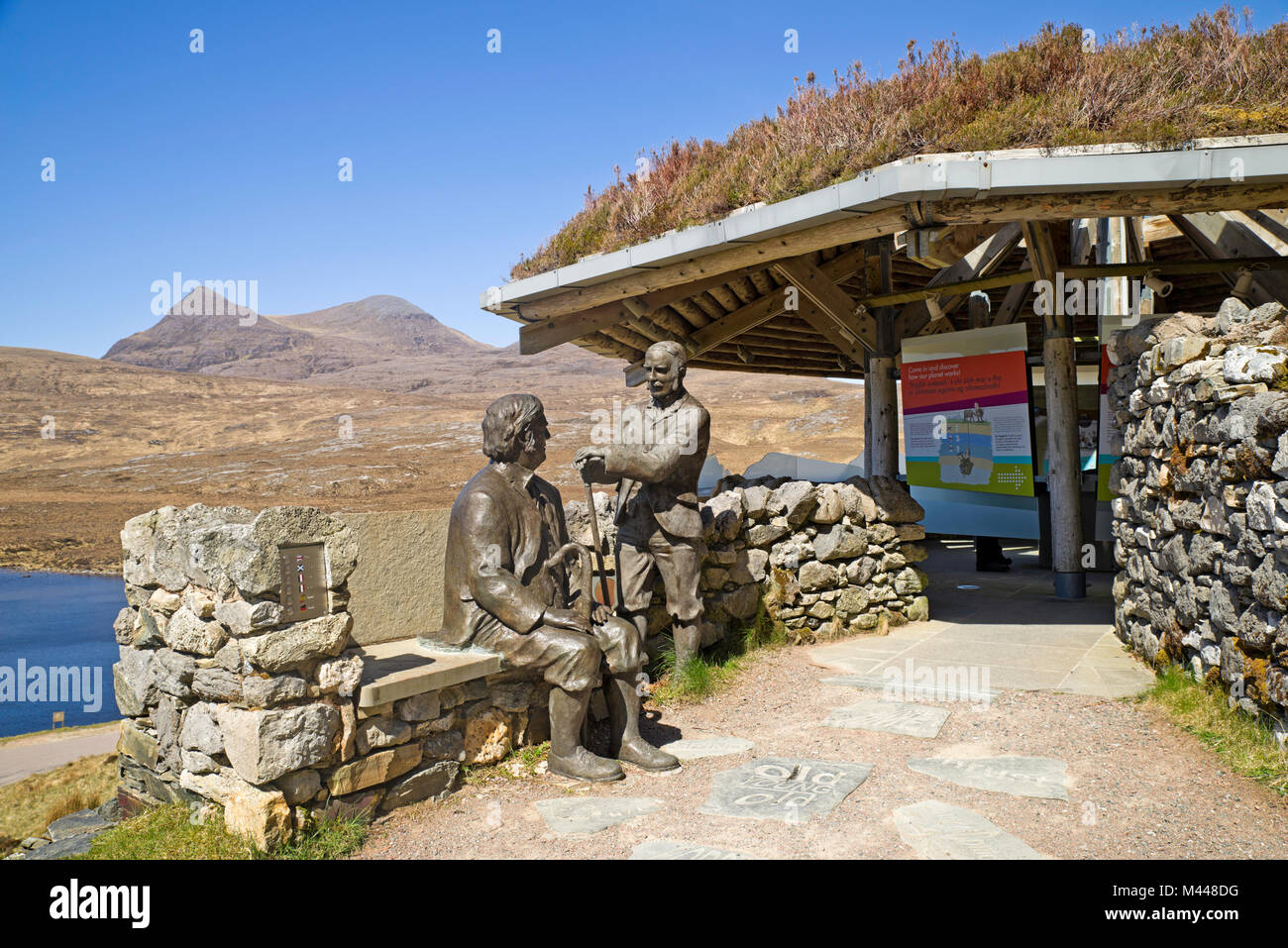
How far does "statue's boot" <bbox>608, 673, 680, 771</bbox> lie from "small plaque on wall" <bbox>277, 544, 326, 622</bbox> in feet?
5.08

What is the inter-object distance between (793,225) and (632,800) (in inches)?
153

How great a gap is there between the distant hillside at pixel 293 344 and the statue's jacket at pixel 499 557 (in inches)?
2291

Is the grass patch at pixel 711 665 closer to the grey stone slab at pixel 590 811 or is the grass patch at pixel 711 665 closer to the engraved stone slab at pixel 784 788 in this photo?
the engraved stone slab at pixel 784 788

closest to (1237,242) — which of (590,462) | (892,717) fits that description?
(892,717)

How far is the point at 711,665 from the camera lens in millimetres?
5867

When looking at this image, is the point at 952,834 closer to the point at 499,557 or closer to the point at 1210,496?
the point at 499,557

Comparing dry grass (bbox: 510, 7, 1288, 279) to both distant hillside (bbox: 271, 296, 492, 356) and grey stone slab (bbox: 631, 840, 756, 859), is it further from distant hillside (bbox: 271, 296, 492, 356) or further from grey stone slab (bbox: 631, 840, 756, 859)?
distant hillside (bbox: 271, 296, 492, 356)

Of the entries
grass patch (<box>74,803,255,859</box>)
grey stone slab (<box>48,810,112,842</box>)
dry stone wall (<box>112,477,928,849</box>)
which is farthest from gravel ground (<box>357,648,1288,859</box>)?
grey stone slab (<box>48,810,112,842</box>)

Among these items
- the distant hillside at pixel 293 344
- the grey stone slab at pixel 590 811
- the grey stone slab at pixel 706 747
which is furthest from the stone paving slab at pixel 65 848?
the distant hillside at pixel 293 344

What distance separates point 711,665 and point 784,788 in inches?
82.0

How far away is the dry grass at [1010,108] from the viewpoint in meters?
5.14

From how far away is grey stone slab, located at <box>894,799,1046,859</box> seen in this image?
120 inches

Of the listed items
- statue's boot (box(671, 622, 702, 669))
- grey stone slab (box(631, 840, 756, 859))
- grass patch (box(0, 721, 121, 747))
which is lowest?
grass patch (box(0, 721, 121, 747))
